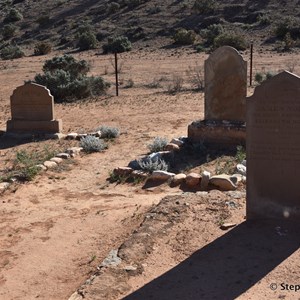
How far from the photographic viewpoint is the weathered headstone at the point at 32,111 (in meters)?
13.2

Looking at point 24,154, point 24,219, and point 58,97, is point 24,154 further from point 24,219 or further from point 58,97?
point 58,97

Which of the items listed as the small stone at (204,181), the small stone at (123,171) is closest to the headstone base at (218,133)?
the small stone at (123,171)

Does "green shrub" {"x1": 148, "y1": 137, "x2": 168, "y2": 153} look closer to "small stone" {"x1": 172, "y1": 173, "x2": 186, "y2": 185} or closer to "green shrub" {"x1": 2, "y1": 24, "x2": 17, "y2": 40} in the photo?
"small stone" {"x1": 172, "y1": 173, "x2": 186, "y2": 185}

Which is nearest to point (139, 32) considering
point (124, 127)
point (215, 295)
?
point (124, 127)

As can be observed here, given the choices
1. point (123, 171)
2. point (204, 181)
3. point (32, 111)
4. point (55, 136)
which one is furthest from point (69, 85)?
point (204, 181)

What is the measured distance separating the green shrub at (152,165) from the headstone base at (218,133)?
5.43ft

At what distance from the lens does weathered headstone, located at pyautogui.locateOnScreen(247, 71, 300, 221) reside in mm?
6043

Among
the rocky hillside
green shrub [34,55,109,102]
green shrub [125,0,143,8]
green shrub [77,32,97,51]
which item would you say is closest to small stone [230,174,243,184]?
green shrub [34,55,109,102]

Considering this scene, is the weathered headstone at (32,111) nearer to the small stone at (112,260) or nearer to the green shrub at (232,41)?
the small stone at (112,260)

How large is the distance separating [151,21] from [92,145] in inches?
1330

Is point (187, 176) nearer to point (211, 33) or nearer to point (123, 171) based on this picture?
point (123, 171)

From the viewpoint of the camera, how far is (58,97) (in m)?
18.3

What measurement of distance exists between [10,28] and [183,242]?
45237mm

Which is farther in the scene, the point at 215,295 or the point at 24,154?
the point at 24,154
